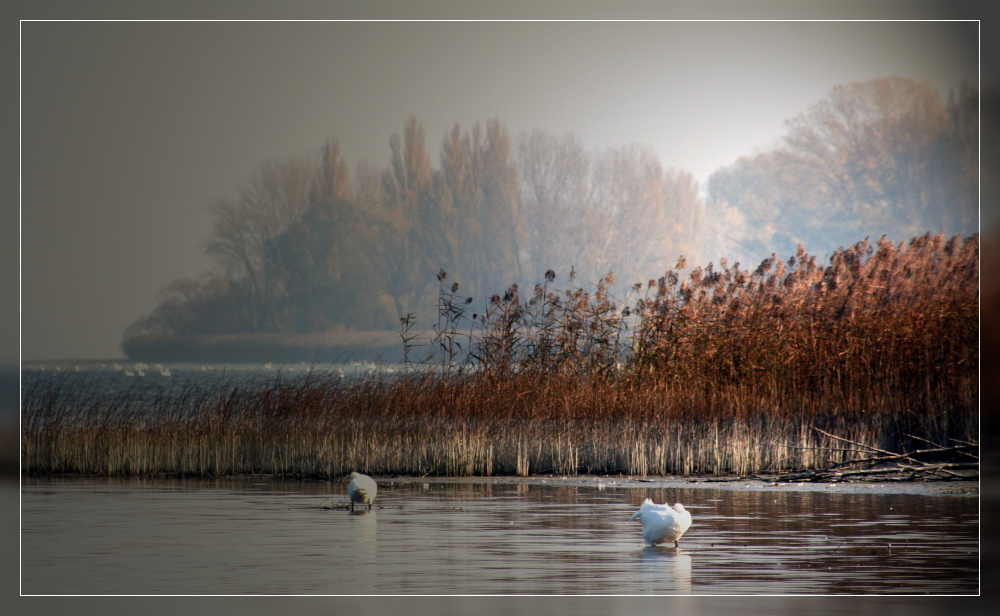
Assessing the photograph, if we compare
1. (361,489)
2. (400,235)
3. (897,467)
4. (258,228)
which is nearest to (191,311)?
(258,228)

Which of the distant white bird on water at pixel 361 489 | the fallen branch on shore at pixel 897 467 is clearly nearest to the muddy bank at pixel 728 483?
the fallen branch on shore at pixel 897 467

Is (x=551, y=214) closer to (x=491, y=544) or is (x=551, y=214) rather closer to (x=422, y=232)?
(x=422, y=232)

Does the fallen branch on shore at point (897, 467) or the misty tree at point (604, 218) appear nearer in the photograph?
the fallen branch on shore at point (897, 467)

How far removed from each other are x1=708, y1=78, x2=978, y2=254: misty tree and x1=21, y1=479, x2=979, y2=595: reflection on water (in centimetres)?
231

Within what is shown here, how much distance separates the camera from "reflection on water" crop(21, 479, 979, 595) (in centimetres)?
395

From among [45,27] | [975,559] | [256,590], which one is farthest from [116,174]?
[975,559]

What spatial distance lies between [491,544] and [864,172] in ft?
14.6

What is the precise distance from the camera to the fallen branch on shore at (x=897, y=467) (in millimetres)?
6398

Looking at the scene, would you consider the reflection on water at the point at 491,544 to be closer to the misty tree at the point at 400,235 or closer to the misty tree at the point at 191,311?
the misty tree at the point at 191,311

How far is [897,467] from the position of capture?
6520 millimetres

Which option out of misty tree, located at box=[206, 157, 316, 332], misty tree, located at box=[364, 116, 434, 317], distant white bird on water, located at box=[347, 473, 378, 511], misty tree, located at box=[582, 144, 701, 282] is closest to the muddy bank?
distant white bird on water, located at box=[347, 473, 378, 511]

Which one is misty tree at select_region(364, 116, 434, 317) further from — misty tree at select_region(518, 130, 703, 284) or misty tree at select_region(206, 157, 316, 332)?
misty tree at select_region(518, 130, 703, 284)

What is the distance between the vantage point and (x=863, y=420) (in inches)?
272

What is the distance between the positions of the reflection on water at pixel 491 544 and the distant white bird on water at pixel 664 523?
6cm
